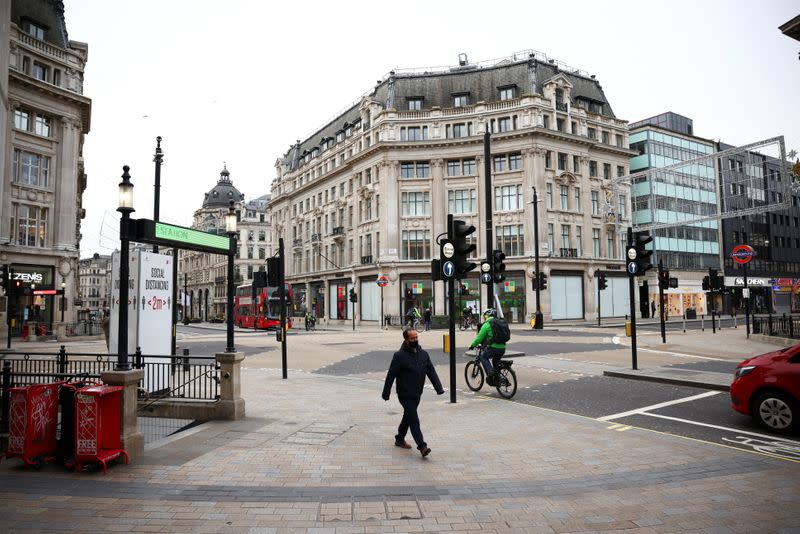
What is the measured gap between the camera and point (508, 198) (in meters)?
47.8

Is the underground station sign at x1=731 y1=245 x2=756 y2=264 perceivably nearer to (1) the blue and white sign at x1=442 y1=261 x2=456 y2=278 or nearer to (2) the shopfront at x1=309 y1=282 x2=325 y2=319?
(1) the blue and white sign at x1=442 y1=261 x2=456 y2=278

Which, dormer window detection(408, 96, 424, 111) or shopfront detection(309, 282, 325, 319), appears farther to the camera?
shopfront detection(309, 282, 325, 319)

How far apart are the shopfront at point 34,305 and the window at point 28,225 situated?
5.54 feet

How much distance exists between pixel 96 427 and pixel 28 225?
116 ft

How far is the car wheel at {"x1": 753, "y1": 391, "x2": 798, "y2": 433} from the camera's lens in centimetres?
773

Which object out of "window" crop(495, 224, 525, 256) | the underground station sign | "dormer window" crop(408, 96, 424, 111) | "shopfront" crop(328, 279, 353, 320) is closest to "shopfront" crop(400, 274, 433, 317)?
"window" crop(495, 224, 525, 256)

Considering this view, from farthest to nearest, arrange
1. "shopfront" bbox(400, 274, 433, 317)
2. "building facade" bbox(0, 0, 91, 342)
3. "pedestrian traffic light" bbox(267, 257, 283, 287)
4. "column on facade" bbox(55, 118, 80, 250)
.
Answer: "shopfront" bbox(400, 274, 433, 317) → "column on facade" bbox(55, 118, 80, 250) → "building facade" bbox(0, 0, 91, 342) → "pedestrian traffic light" bbox(267, 257, 283, 287)

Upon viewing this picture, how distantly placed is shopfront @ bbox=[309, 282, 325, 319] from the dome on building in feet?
151

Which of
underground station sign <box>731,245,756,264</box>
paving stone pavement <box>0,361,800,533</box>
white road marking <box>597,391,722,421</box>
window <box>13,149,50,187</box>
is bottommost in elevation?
white road marking <box>597,391,722,421</box>

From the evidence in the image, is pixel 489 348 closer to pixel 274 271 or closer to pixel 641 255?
pixel 641 255

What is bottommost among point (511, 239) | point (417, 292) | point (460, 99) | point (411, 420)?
point (411, 420)

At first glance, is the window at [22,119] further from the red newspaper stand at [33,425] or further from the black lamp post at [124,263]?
the red newspaper stand at [33,425]

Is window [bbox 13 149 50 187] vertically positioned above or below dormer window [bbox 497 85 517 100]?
below

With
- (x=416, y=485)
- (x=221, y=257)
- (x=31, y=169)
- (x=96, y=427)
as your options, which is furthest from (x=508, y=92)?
(x=221, y=257)
